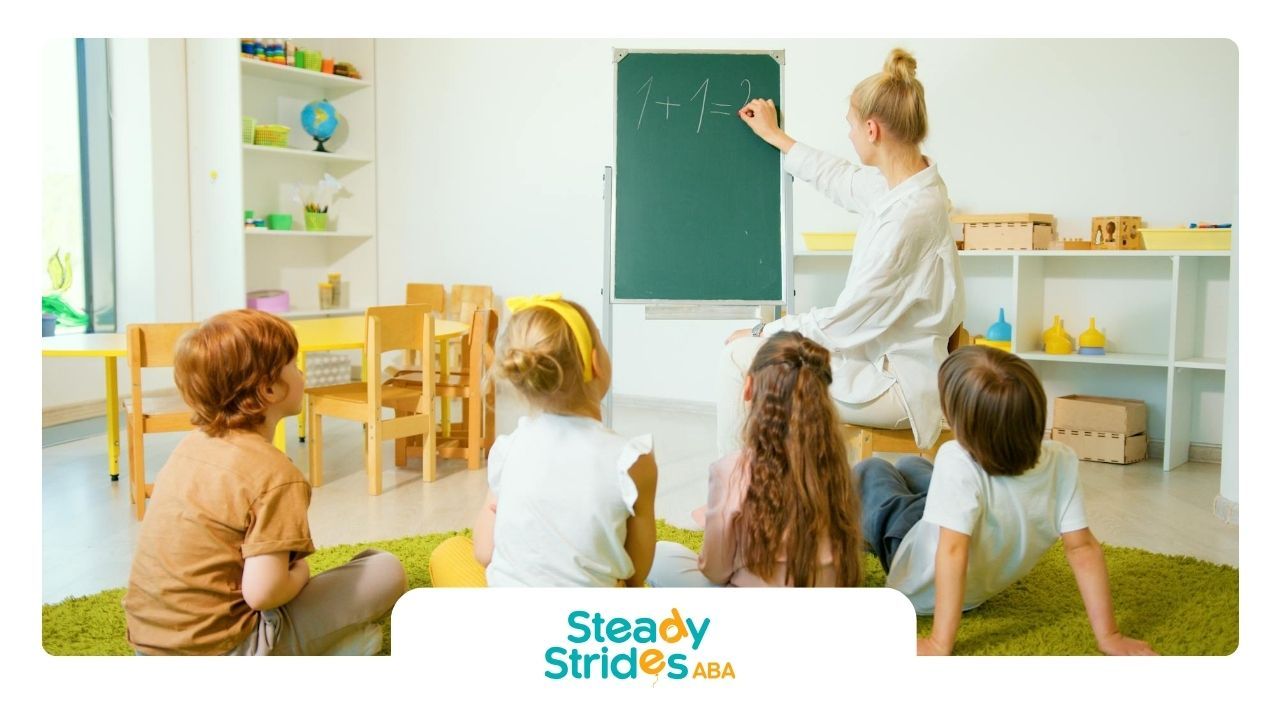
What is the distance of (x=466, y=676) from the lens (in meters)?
1.67

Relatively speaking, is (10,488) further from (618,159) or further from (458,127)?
(458,127)

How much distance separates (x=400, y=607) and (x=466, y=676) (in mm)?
150

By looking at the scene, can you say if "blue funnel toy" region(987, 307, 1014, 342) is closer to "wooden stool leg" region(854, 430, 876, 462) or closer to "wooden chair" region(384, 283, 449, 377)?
"wooden stool leg" region(854, 430, 876, 462)

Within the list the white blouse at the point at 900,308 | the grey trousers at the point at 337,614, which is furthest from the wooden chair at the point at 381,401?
the white blouse at the point at 900,308

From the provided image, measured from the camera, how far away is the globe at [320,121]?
3.43m

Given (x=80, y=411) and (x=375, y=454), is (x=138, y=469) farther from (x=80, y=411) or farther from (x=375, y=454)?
(x=80, y=411)

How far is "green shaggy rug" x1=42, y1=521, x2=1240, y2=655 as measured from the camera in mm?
2047

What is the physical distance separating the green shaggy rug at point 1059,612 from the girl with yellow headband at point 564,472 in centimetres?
53

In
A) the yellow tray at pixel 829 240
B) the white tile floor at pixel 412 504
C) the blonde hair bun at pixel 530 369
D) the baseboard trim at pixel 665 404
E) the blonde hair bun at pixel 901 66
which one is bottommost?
the white tile floor at pixel 412 504

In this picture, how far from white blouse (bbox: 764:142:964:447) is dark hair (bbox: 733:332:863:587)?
18.3 inches

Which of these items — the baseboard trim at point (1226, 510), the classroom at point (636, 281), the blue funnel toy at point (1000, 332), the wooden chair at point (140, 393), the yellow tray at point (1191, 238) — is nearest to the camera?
the classroom at point (636, 281)

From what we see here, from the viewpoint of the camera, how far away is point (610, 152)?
3.21 meters

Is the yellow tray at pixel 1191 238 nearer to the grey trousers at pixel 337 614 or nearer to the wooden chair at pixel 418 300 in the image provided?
the wooden chair at pixel 418 300
